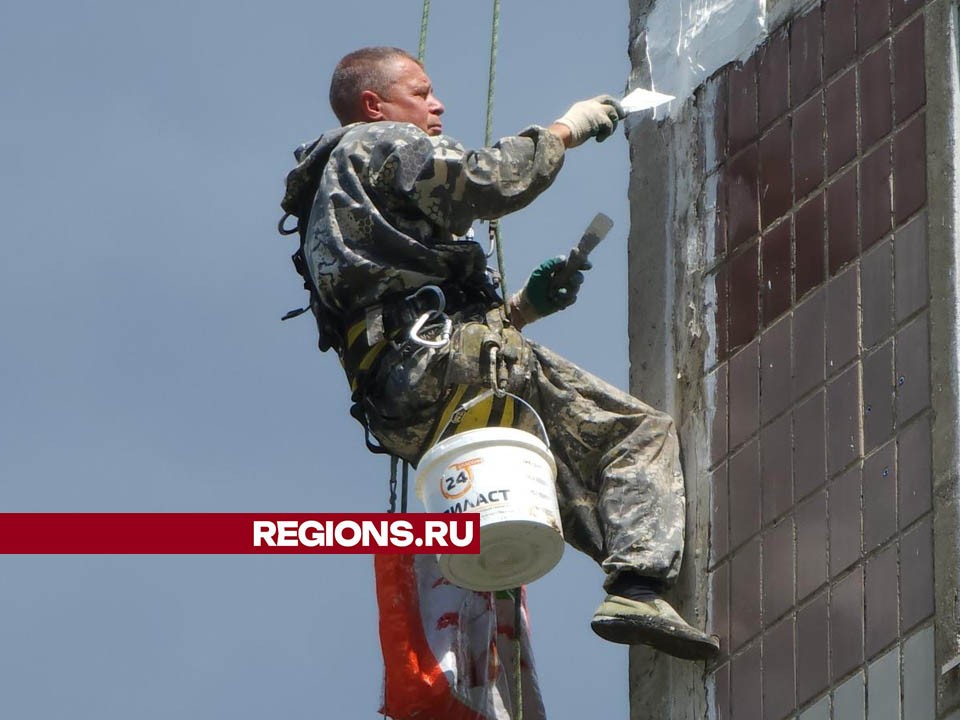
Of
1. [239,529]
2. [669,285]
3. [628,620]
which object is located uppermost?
[669,285]

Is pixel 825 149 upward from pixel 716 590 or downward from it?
upward

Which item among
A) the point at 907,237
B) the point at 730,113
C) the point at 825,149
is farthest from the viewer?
the point at 730,113

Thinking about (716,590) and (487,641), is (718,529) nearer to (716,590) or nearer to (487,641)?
(716,590)

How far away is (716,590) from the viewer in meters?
8.58

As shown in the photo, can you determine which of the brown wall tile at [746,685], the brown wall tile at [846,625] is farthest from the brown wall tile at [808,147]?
the brown wall tile at [746,685]

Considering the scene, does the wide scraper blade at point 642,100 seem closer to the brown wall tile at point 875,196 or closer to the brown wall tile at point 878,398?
the brown wall tile at point 875,196

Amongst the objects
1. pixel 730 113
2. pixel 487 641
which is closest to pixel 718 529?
pixel 487 641

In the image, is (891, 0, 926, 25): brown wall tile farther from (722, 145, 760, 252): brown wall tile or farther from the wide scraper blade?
the wide scraper blade

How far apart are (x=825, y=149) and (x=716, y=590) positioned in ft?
4.95

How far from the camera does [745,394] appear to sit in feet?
28.6

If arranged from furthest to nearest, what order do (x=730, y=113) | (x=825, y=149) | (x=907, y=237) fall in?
1. (x=730, y=113)
2. (x=825, y=149)
3. (x=907, y=237)

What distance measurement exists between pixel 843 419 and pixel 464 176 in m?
1.60

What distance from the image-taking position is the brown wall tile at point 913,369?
310 inches

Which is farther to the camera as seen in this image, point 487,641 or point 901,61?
point 487,641
